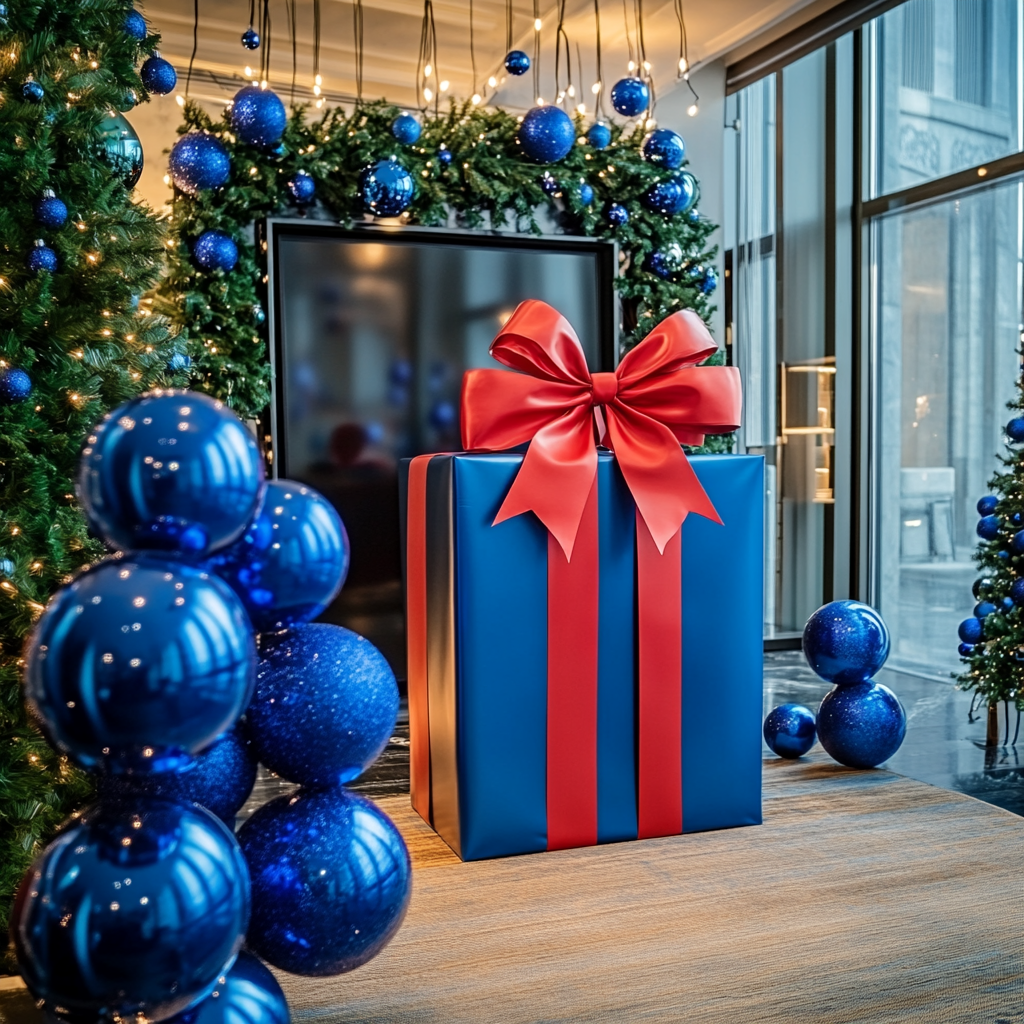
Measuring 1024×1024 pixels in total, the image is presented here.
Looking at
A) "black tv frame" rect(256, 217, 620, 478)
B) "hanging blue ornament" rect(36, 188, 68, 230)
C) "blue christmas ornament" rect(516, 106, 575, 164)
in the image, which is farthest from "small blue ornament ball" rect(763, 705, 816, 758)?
"blue christmas ornament" rect(516, 106, 575, 164)

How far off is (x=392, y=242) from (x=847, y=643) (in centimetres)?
320

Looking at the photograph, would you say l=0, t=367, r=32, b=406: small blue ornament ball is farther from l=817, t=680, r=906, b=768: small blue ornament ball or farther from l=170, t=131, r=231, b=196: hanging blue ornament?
l=170, t=131, r=231, b=196: hanging blue ornament

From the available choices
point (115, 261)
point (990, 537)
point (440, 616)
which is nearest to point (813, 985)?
point (440, 616)

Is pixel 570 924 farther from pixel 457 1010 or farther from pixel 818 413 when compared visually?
pixel 818 413

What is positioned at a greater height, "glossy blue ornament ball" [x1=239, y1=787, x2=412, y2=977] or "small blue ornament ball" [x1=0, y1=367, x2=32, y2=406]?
"small blue ornament ball" [x1=0, y1=367, x2=32, y2=406]

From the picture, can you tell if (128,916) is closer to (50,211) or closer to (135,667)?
(135,667)

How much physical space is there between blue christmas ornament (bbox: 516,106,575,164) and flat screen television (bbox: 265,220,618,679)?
0.37 meters

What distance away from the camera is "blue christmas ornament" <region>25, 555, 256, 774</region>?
51 centimetres

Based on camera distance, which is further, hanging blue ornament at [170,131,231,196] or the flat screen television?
the flat screen television

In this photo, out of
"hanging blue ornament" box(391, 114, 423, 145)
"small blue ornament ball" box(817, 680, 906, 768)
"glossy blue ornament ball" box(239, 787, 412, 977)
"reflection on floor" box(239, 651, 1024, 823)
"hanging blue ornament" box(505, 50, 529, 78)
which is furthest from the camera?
"hanging blue ornament" box(505, 50, 529, 78)

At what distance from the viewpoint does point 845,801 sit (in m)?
1.28

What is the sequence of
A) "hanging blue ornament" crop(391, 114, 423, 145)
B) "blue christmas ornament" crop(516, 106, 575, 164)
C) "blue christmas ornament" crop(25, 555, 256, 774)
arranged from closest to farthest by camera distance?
1. "blue christmas ornament" crop(25, 555, 256, 774)
2. "hanging blue ornament" crop(391, 114, 423, 145)
3. "blue christmas ornament" crop(516, 106, 575, 164)

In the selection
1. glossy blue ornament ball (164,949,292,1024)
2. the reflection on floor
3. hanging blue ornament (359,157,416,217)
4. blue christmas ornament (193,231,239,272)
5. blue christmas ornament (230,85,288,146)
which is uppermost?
blue christmas ornament (230,85,288,146)

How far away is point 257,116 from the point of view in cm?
366
